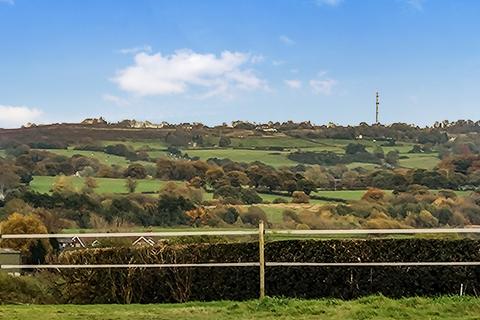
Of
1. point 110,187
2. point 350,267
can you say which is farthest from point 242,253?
point 110,187

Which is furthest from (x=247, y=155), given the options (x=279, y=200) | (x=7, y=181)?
(x=7, y=181)

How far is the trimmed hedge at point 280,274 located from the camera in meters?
10.6

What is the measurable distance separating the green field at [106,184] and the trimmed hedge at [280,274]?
32.7 meters

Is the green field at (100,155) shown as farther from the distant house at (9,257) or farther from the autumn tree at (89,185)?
the distant house at (9,257)

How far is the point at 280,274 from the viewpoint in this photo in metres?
11.1

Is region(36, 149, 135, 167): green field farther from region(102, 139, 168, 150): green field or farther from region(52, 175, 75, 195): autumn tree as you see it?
region(52, 175, 75, 195): autumn tree

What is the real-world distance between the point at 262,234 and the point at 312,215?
81.4ft

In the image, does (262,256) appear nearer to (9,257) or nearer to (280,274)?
(280,274)

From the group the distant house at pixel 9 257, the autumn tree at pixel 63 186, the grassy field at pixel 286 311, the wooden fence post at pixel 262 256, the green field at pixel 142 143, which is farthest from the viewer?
the green field at pixel 142 143

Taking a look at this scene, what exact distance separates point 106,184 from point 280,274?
120ft

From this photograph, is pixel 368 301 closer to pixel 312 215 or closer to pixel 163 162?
pixel 312 215

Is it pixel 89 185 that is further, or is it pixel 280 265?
pixel 89 185

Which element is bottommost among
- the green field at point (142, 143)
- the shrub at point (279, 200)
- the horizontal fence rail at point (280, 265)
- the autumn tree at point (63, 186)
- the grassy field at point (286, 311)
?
the shrub at point (279, 200)

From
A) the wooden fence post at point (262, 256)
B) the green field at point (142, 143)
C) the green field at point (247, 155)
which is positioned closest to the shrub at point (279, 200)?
the green field at point (247, 155)
